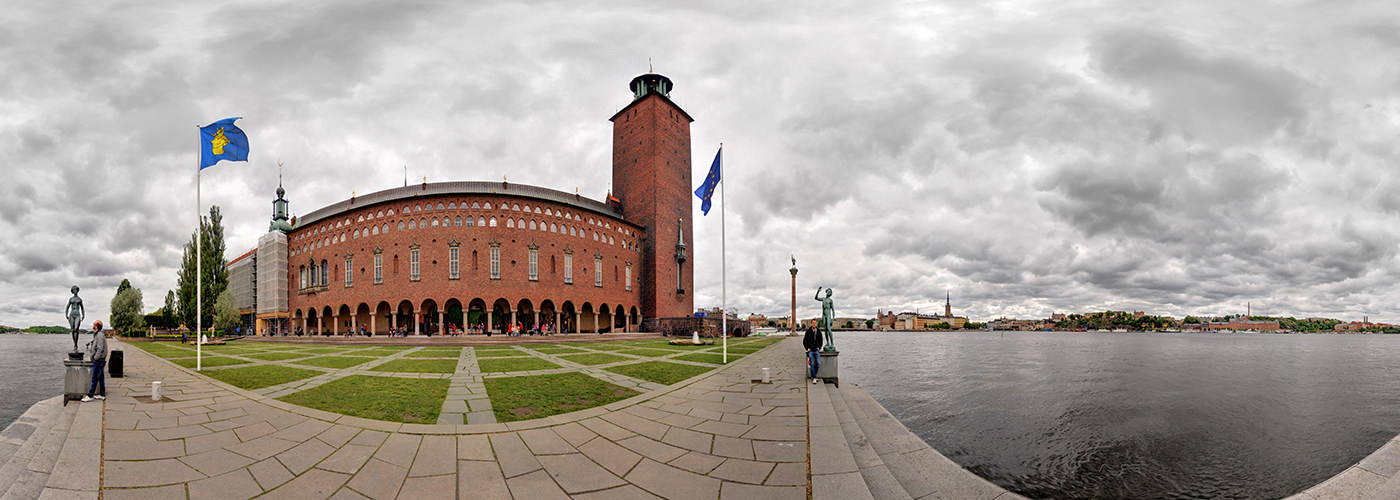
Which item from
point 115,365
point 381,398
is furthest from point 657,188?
point 381,398

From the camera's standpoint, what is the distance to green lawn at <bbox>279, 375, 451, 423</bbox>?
8633mm

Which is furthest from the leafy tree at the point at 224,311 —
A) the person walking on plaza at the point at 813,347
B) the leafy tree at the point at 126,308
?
the person walking on plaza at the point at 813,347

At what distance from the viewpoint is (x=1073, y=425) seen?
15609 millimetres

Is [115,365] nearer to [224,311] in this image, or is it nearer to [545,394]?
[545,394]

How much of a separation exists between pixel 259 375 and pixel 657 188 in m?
46.2

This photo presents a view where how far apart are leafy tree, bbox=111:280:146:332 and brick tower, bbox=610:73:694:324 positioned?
55.6 metres

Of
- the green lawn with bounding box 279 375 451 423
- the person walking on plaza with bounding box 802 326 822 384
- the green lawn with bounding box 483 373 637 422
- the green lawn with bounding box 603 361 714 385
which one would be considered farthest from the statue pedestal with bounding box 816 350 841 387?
the green lawn with bounding box 279 375 451 423

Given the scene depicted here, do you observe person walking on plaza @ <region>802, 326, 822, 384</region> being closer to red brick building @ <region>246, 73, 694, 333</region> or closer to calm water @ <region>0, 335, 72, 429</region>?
calm water @ <region>0, 335, 72, 429</region>

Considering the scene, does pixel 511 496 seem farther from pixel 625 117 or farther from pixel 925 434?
pixel 625 117

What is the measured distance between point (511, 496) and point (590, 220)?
5132cm

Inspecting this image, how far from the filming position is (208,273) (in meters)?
52.5

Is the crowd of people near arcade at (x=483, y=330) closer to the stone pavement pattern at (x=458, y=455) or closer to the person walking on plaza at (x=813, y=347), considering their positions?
the person walking on plaza at (x=813, y=347)

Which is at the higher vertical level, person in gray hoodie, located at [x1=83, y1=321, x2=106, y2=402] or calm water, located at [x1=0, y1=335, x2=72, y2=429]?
person in gray hoodie, located at [x1=83, y1=321, x2=106, y2=402]

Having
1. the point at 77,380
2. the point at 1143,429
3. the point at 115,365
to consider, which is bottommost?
the point at 1143,429
